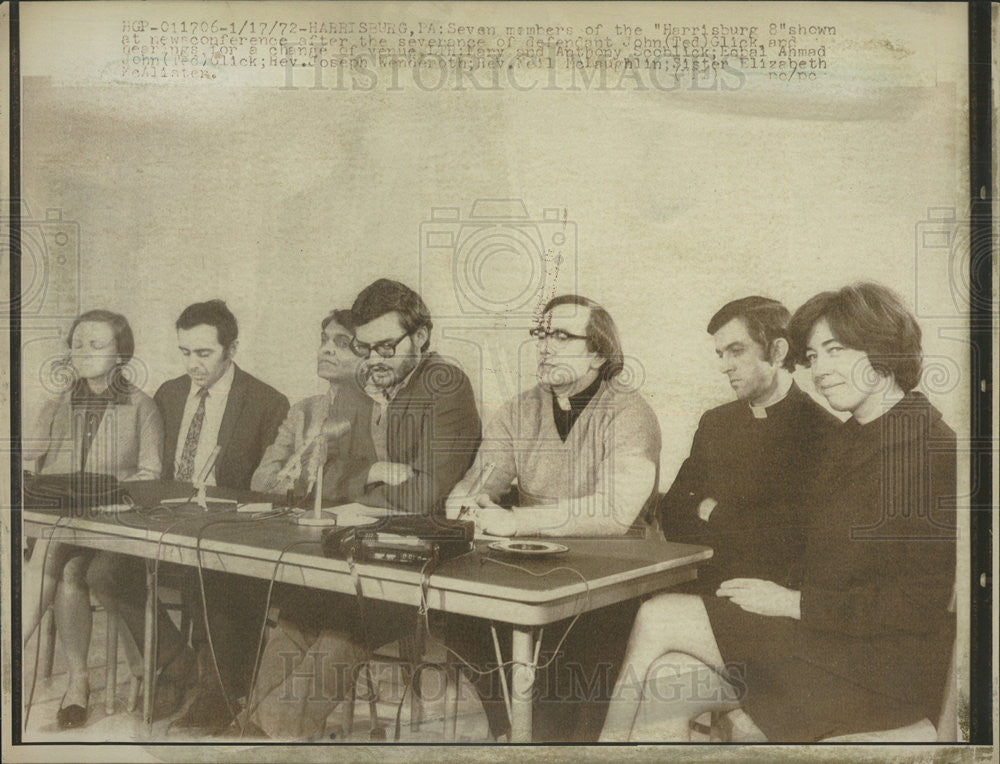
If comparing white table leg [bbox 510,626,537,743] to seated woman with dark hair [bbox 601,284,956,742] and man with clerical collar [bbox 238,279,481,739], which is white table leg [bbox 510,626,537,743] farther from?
man with clerical collar [bbox 238,279,481,739]

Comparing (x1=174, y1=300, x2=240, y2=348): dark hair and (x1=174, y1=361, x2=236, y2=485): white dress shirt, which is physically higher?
(x1=174, y1=300, x2=240, y2=348): dark hair

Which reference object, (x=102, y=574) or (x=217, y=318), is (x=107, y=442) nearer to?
(x=102, y=574)

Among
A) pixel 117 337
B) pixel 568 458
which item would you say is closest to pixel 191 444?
pixel 117 337

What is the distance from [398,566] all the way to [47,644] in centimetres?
146

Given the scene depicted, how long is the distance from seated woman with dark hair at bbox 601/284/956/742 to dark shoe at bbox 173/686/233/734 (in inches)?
58.8

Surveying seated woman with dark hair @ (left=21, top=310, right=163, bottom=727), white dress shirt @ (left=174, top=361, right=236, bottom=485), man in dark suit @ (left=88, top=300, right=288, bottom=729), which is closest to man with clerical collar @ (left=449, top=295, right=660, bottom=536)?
man in dark suit @ (left=88, top=300, right=288, bottom=729)

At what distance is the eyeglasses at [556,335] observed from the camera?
337 cm

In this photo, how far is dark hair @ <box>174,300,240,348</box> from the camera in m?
3.39

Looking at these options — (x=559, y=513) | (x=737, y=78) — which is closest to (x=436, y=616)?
(x=559, y=513)

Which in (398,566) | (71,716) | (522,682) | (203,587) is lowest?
(71,716)

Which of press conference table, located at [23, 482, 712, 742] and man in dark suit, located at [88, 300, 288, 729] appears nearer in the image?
press conference table, located at [23, 482, 712, 742]

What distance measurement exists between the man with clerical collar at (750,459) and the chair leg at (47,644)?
245cm

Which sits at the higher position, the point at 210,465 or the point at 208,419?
the point at 208,419

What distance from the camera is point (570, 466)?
336 cm
